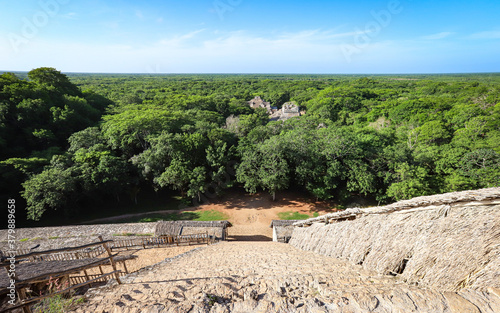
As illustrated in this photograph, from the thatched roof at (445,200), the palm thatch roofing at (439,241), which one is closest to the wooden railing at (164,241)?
the thatched roof at (445,200)

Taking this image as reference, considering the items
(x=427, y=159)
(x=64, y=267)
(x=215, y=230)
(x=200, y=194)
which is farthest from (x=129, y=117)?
(x=427, y=159)

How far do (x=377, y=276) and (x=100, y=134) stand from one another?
28.2 metres

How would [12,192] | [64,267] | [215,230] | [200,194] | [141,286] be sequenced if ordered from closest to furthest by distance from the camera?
[141,286] → [64,267] → [215,230] → [12,192] → [200,194]

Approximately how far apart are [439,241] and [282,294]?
2.92 meters

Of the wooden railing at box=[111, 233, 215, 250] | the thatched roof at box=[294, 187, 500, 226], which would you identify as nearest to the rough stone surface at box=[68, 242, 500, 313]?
the thatched roof at box=[294, 187, 500, 226]

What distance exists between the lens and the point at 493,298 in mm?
2832

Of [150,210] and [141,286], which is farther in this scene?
[150,210]

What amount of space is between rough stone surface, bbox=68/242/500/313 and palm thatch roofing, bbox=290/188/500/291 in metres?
0.24

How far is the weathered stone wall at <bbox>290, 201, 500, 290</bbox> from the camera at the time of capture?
3.19m

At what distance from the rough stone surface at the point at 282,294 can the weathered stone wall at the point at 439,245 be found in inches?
9.3

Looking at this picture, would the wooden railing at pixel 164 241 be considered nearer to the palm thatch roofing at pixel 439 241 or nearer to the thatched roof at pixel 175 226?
the thatched roof at pixel 175 226

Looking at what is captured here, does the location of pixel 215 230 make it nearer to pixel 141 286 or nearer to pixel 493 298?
pixel 141 286

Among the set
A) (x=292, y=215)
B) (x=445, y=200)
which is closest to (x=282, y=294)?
(x=445, y=200)

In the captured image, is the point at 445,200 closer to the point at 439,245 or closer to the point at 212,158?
the point at 439,245
